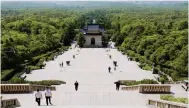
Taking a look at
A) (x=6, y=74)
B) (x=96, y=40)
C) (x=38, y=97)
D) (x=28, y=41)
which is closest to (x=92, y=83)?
(x=6, y=74)

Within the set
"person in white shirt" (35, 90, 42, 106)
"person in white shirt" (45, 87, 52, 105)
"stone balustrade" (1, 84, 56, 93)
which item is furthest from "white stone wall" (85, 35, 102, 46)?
"person in white shirt" (35, 90, 42, 106)

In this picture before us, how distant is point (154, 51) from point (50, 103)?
1458 inches

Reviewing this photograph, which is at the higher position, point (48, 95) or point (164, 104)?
point (48, 95)

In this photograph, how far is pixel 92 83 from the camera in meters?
36.9

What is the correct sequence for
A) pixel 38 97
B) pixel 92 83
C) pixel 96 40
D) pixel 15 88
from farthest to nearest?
pixel 96 40 < pixel 92 83 < pixel 15 88 < pixel 38 97

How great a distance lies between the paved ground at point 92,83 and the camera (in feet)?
70.3

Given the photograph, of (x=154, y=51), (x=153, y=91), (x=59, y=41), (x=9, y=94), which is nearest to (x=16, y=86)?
(x=9, y=94)

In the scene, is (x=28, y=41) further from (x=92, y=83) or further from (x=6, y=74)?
(x=92, y=83)

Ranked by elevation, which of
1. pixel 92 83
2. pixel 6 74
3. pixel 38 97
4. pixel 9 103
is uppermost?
pixel 38 97

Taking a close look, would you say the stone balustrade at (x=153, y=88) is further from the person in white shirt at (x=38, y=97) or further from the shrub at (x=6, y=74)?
the shrub at (x=6, y=74)

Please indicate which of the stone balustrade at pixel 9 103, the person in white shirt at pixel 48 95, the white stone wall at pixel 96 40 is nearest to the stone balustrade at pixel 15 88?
the stone balustrade at pixel 9 103

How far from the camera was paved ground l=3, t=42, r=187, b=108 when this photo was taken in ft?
70.3

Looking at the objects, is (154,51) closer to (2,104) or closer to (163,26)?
(163,26)

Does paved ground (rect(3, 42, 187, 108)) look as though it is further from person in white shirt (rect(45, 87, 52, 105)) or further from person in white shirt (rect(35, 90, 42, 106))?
person in white shirt (rect(45, 87, 52, 105))
